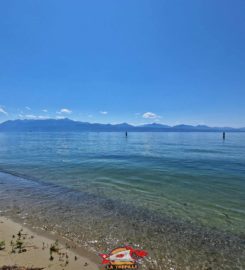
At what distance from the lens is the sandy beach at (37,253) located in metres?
5.47

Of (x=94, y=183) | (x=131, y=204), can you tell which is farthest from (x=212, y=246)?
(x=94, y=183)

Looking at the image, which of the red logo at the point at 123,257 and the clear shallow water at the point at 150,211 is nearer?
the red logo at the point at 123,257

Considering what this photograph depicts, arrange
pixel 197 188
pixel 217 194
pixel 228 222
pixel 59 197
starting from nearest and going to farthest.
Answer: pixel 228 222 → pixel 59 197 → pixel 217 194 → pixel 197 188

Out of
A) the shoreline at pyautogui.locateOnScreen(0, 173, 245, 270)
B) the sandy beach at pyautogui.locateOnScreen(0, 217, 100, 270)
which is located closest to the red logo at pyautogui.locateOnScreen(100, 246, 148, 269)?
the shoreline at pyautogui.locateOnScreen(0, 173, 245, 270)

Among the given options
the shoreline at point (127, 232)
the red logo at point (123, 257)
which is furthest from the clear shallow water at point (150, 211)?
the red logo at point (123, 257)

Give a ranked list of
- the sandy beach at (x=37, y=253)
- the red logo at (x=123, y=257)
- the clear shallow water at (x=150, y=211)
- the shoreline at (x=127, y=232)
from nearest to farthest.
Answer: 1. the sandy beach at (x=37, y=253)
2. the red logo at (x=123, y=257)
3. the shoreline at (x=127, y=232)
4. the clear shallow water at (x=150, y=211)

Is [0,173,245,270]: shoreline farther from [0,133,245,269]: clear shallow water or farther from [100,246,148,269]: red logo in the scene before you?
[100,246,148,269]: red logo

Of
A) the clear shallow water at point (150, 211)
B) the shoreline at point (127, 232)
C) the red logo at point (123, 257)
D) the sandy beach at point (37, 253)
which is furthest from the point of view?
the clear shallow water at point (150, 211)

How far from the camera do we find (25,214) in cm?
934

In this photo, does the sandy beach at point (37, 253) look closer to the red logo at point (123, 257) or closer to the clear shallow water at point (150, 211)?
the red logo at point (123, 257)

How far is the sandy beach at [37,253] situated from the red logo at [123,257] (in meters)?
0.43

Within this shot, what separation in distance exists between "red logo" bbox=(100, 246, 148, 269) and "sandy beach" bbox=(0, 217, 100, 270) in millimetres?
429

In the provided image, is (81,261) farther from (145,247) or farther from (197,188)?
(197,188)

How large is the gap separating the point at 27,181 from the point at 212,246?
14856 mm
